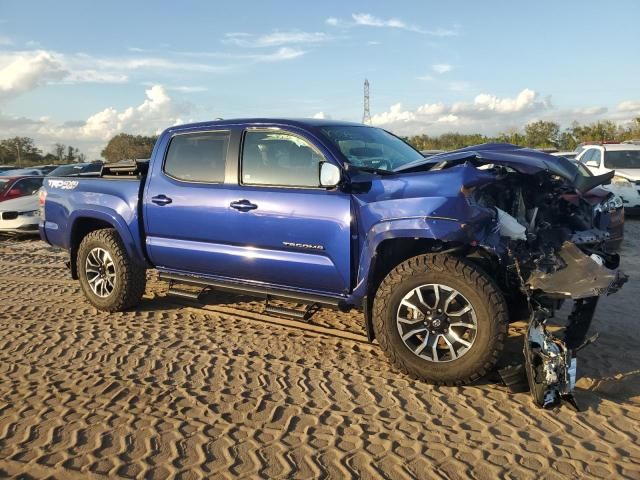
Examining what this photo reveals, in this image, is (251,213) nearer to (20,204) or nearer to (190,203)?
(190,203)

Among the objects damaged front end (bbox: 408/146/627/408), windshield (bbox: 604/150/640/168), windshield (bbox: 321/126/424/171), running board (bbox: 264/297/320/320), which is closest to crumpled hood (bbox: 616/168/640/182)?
windshield (bbox: 604/150/640/168)

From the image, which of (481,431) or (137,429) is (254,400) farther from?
(481,431)

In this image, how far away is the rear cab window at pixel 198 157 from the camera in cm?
525

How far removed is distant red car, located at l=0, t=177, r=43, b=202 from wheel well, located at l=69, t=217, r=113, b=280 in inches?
300

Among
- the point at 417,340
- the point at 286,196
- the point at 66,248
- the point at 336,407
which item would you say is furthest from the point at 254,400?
the point at 66,248

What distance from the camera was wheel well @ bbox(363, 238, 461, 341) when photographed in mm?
4223

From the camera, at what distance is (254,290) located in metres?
5.02

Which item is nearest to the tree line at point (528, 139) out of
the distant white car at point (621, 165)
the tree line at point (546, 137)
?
the tree line at point (546, 137)

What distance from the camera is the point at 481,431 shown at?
3.36m

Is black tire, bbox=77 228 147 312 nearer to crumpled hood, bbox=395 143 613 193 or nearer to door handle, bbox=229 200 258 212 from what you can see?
door handle, bbox=229 200 258 212

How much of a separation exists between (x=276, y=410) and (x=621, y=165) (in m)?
12.4

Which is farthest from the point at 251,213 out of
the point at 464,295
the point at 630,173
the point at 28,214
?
the point at 630,173

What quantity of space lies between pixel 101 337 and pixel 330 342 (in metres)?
2.13

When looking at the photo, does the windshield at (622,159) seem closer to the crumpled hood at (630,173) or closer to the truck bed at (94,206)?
the crumpled hood at (630,173)
